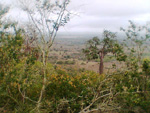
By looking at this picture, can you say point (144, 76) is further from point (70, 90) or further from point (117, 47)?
point (70, 90)

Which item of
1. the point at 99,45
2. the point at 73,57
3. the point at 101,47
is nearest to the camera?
the point at 73,57

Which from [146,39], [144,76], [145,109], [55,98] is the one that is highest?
[146,39]

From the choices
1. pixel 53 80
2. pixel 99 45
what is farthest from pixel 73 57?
pixel 53 80

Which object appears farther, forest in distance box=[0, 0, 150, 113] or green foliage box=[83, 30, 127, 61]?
green foliage box=[83, 30, 127, 61]

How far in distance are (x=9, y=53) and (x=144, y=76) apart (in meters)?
4.71

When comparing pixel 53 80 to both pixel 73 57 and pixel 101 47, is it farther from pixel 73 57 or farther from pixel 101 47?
pixel 101 47

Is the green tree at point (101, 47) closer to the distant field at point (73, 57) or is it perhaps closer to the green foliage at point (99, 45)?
the green foliage at point (99, 45)

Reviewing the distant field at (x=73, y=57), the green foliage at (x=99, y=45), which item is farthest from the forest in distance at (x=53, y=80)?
the green foliage at (x=99, y=45)

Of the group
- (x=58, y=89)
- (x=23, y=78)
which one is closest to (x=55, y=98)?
(x=58, y=89)

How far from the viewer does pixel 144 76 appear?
6.25 m

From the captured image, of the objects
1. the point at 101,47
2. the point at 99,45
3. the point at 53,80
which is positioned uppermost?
the point at 99,45

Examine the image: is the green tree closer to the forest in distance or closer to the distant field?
the distant field

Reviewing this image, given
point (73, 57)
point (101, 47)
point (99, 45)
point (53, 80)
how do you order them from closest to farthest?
point (53, 80), point (73, 57), point (101, 47), point (99, 45)

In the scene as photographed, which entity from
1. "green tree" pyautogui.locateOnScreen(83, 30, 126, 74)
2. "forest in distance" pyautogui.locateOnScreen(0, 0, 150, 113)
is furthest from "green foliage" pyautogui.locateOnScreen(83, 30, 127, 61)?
"forest in distance" pyautogui.locateOnScreen(0, 0, 150, 113)
